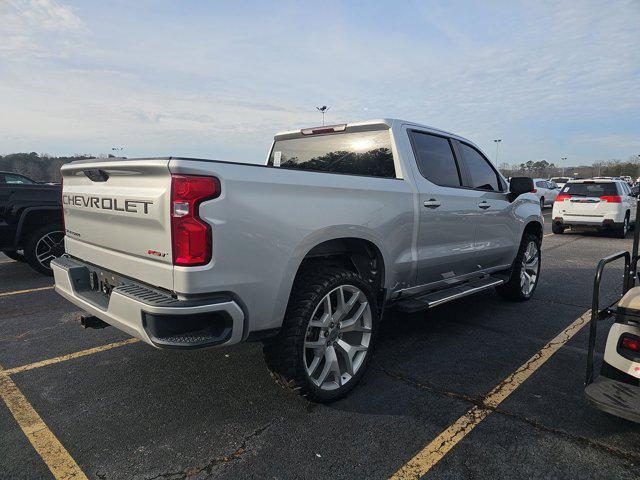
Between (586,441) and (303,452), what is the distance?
1640 mm

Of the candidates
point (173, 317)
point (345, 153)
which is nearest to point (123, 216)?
point (173, 317)

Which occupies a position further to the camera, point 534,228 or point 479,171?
point 534,228

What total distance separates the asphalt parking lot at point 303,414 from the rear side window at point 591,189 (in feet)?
31.8

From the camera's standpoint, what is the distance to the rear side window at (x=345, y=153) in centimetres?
384

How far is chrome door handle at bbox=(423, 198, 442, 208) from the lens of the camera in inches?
149

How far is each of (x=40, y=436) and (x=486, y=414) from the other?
2.71 metres

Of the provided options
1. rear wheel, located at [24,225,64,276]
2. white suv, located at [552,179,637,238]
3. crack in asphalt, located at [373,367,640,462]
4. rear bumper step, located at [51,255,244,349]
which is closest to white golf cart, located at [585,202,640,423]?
crack in asphalt, located at [373,367,640,462]

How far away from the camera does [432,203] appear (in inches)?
152

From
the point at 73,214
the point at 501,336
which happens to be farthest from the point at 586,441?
the point at 73,214

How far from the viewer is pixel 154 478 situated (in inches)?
89.7

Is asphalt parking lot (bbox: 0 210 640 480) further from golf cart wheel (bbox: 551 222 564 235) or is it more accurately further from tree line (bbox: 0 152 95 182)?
tree line (bbox: 0 152 95 182)

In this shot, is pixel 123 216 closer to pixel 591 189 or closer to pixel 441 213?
pixel 441 213

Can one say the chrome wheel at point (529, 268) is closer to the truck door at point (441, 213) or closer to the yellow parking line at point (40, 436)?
Answer: the truck door at point (441, 213)

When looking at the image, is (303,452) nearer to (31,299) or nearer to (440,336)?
(440,336)
